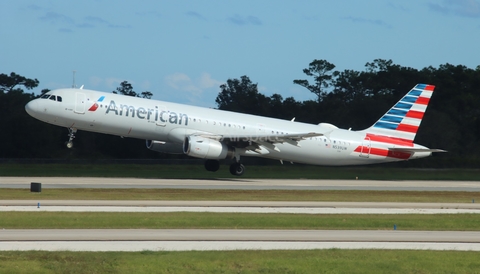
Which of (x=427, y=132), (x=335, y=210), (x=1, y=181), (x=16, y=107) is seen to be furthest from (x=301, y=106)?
(x=335, y=210)

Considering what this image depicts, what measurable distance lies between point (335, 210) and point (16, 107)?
58642 mm

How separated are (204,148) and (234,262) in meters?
27.3

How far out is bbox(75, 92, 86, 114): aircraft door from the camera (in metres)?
41.2

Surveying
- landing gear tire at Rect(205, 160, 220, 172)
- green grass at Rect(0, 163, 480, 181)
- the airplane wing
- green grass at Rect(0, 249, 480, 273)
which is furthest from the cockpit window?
green grass at Rect(0, 249, 480, 273)

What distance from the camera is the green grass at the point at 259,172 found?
46219 mm

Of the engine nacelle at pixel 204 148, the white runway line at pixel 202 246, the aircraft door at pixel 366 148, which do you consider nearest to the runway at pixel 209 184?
the engine nacelle at pixel 204 148

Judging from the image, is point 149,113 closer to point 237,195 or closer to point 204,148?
point 204,148

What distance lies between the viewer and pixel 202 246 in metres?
17.3

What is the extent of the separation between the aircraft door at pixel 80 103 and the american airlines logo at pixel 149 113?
0.78 metres

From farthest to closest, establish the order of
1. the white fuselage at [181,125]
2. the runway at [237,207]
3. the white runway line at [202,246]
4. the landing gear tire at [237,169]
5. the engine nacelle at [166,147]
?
the landing gear tire at [237,169]
the engine nacelle at [166,147]
the white fuselage at [181,125]
the runway at [237,207]
the white runway line at [202,246]

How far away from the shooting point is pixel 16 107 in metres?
78.1

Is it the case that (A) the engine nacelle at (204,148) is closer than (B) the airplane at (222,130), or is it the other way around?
(B) the airplane at (222,130)

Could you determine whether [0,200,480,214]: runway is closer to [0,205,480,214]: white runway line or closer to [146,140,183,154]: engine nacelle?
[0,205,480,214]: white runway line

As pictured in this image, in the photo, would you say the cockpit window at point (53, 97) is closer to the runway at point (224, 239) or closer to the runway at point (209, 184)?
the runway at point (209, 184)
